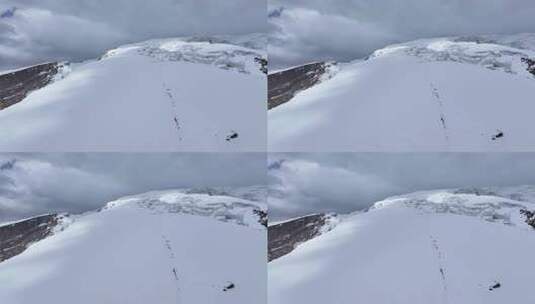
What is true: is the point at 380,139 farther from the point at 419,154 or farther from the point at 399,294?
the point at 399,294

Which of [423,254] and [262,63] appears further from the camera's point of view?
[262,63]

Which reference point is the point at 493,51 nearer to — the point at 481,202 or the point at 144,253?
the point at 481,202

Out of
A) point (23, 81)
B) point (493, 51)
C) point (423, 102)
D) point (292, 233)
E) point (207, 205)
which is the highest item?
point (23, 81)

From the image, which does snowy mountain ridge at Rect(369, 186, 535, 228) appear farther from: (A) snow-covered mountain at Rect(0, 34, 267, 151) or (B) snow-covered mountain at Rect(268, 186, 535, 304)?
(A) snow-covered mountain at Rect(0, 34, 267, 151)

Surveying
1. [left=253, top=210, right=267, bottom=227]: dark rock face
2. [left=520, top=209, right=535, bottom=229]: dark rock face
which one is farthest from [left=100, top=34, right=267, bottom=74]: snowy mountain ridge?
[left=520, top=209, right=535, bottom=229]: dark rock face

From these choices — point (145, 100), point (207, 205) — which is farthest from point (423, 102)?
point (145, 100)

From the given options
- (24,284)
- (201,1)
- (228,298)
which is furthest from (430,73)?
(24,284)
